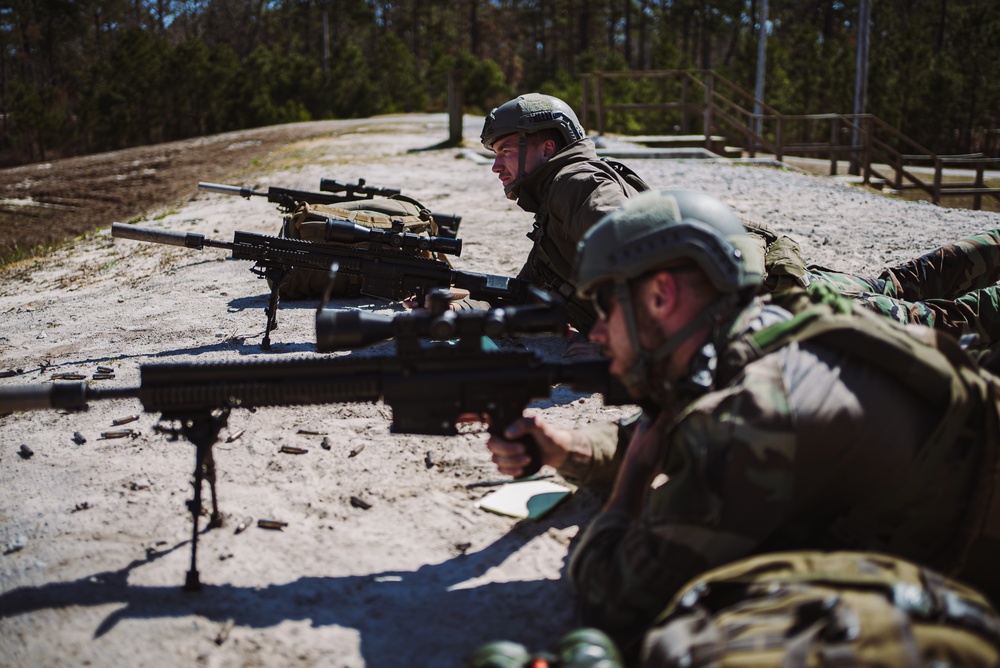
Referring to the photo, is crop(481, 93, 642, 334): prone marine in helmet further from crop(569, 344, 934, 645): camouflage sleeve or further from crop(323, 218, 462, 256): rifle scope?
crop(569, 344, 934, 645): camouflage sleeve

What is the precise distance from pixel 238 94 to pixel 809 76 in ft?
68.4

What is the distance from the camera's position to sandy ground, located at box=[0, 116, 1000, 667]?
296 centimetres

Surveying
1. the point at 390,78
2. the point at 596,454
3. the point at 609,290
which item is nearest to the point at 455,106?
the point at 596,454

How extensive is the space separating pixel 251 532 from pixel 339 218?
3.86 m

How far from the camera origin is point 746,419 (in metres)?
2.35

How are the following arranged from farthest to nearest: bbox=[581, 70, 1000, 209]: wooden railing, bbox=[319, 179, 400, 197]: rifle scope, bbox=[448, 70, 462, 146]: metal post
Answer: bbox=[581, 70, 1000, 209]: wooden railing
bbox=[448, 70, 462, 146]: metal post
bbox=[319, 179, 400, 197]: rifle scope

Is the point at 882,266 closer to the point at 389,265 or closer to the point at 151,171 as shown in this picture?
the point at 389,265

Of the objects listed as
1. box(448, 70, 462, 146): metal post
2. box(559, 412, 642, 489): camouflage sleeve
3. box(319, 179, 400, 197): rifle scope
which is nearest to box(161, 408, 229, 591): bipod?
box(559, 412, 642, 489): camouflage sleeve

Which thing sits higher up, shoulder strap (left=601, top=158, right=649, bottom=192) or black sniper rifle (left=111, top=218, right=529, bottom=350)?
shoulder strap (left=601, top=158, right=649, bottom=192)

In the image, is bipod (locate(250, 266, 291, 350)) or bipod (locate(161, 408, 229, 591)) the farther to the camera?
bipod (locate(250, 266, 291, 350))

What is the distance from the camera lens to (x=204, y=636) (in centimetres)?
294

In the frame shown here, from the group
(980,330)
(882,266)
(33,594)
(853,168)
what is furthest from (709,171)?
(33,594)

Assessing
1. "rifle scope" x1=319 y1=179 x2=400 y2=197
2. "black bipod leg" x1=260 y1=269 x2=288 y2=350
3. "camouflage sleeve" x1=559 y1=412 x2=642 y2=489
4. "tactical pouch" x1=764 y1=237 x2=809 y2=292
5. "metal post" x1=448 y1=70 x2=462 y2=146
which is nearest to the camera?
"camouflage sleeve" x1=559 y1=412 x2=642 y2=489

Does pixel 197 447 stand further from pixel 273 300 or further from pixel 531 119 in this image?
pixel 531 119
